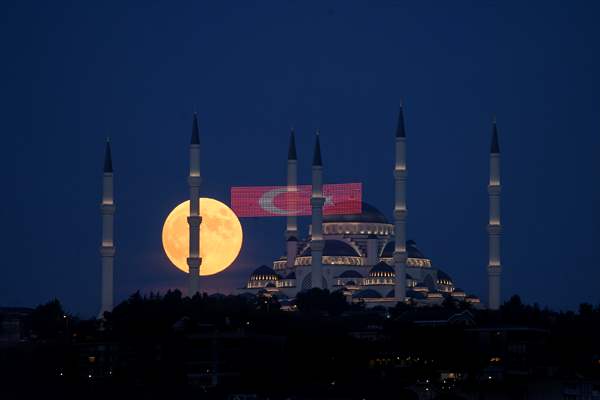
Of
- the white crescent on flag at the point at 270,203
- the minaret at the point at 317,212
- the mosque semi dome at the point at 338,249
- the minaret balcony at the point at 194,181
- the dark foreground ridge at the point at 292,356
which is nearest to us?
the dark foreground ridge at the point at 292,356

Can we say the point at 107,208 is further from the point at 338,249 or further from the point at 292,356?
the point at 292,356

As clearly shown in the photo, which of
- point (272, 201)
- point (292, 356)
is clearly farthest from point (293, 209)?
point (292, 356)

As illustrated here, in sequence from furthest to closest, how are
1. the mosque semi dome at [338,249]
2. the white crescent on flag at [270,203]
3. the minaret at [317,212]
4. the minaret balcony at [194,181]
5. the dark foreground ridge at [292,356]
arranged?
1. the mosque semi dome at [338,249]
2. the white crescent on flag at [270,203]
3. the minaret at [317,212]
4. the minaret balcony at [194,181]
5. the dark foreground ridge at [292,356]

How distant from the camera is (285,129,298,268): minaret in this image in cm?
11732

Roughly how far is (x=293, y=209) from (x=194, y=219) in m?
14.3

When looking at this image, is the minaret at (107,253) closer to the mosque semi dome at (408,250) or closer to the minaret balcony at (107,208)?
the minaret balcony at (107,208)

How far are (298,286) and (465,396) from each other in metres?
42.7

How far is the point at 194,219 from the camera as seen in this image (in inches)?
4200

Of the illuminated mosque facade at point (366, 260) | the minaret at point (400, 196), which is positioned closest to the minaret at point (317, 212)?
Result: the illuminated mosque facade at point (366, 260)

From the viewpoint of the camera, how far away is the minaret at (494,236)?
108 meters

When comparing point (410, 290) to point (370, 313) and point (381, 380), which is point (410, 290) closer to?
point (370, 313)

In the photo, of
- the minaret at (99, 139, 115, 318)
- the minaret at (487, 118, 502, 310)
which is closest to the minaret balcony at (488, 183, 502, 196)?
the minaret at (487, 118, 502, 310)

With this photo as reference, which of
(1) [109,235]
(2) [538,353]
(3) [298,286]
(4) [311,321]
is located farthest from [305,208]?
(2) [538,353]

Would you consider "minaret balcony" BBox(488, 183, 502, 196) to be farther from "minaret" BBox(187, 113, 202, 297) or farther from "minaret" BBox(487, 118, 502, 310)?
"minaret" BBox(187, 113, 202, 297)
